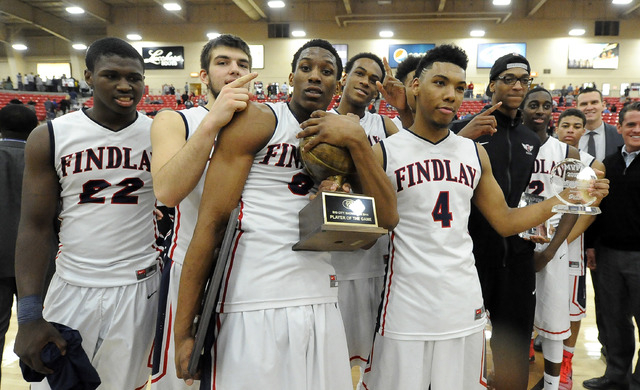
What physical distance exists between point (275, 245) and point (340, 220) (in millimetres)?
346

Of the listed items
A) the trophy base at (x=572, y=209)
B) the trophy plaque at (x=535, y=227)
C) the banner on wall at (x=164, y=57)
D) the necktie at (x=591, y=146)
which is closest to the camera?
the trophy base at (x=572, y=209)

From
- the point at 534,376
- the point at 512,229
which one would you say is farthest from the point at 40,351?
the point at 534,376

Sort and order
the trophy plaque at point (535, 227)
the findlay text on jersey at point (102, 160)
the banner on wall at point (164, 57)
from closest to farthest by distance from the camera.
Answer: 1. the findlay text on jersey at point (102, 160)
2. the trophy plaque at point (535, 227)
3. the banner on wall at point (164, 57)

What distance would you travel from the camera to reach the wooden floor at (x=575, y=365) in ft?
11.0

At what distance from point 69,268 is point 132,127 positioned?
2.29 feet

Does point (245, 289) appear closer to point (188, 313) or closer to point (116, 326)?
point (188, 313)

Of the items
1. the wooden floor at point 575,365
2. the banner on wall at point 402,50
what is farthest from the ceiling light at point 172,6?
the wooden floor at point 575,365

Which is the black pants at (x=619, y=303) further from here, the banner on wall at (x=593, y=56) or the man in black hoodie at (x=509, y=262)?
the banner on wall at (x=593, y=56)

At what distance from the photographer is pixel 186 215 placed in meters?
2.05

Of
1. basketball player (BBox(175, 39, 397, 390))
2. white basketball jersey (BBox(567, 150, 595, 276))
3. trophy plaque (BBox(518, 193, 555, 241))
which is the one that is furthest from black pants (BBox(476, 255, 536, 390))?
basketball player (BBox(175, 39, 397, 390))

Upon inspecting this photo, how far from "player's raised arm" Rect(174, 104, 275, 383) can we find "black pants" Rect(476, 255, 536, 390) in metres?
1.67

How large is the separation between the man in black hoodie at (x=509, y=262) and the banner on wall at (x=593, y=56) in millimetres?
23125

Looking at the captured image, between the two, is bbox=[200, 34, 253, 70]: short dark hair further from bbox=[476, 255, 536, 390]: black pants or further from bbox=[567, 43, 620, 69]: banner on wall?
bbox=[567, 43, 620, 69]: banner on wall

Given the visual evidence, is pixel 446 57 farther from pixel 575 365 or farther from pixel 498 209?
pixel 575 365
